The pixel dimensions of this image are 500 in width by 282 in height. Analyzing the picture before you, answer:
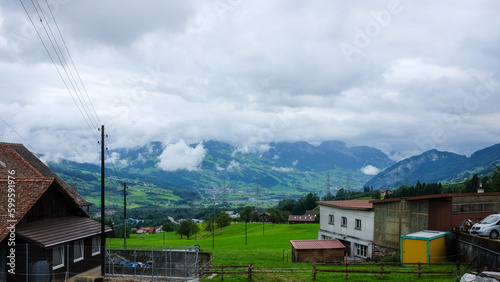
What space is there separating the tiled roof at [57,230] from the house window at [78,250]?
82 centimetres

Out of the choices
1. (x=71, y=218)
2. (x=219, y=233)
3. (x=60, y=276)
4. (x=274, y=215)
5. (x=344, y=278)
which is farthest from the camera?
(x=274, y=215)

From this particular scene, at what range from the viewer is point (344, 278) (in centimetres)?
2644

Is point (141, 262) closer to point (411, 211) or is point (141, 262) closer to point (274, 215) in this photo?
point (411, 211)

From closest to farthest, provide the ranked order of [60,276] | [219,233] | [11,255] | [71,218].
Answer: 1. [11,255]
2. [60,276]
3. [71,218]
4. [219,233]

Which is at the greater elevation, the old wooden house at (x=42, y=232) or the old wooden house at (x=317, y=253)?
the old wooden house at (x=42, y=232)

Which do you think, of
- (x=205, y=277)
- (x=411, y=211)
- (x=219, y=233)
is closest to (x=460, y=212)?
(x=411, y=211)

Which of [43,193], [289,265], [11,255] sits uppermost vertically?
[43,193]

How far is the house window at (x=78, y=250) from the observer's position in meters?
26.3

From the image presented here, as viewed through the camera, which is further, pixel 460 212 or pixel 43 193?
pixel 460 212

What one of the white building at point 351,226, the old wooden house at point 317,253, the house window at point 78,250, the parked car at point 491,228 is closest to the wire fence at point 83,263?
the house window at point 78,250

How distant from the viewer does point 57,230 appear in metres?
24.8

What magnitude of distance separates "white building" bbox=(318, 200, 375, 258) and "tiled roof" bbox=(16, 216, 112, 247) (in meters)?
25.1

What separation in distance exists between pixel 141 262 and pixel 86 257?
4.46 meters

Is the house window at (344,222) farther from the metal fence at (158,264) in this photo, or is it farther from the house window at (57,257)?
the house window at (57,257)
